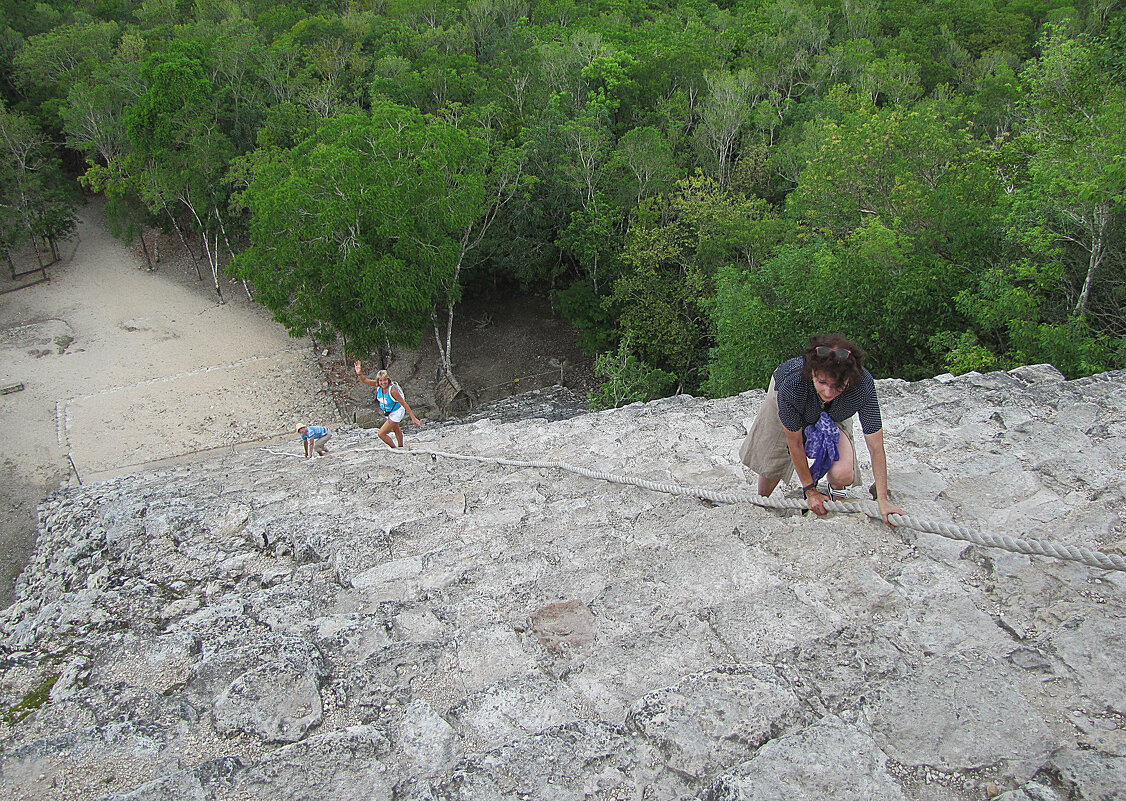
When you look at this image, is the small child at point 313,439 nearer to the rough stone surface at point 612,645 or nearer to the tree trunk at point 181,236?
the rough stone surface at point 612,645

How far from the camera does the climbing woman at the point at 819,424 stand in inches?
143

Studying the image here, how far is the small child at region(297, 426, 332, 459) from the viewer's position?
8.89m

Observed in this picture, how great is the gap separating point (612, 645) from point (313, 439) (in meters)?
6.28

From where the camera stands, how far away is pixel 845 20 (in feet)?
104

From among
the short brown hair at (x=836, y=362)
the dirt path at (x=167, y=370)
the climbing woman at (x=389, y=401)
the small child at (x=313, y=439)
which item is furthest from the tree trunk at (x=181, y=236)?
the short brown hair at (x=836, y=362)

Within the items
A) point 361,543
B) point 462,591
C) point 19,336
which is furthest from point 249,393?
point 462,591

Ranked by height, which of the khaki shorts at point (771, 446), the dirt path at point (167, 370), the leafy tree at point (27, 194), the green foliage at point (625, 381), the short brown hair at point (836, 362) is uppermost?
the leafy tree at point (27, 194)

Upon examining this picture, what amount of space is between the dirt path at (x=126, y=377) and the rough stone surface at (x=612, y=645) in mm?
9354

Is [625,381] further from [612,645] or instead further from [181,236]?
[181,236]

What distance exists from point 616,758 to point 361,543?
123 inches

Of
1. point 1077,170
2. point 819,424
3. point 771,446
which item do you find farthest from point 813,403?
point 1077,170

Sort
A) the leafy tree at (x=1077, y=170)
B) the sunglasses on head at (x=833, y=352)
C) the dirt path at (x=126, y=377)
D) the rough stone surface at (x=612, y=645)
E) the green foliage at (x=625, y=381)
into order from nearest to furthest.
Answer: the rough stone surface at (x=612, y=645) → the sunglasses on head at (x=833, y=352) → the leafy tree at (x=1077, y=170) → the dirt path at (x=126, y=377) → the green foliage at (x=625, y=381)

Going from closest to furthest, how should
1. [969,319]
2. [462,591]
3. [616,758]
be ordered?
[616,758] < [462,591] < [969,319]

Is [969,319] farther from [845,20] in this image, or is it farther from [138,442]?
[845,20]
